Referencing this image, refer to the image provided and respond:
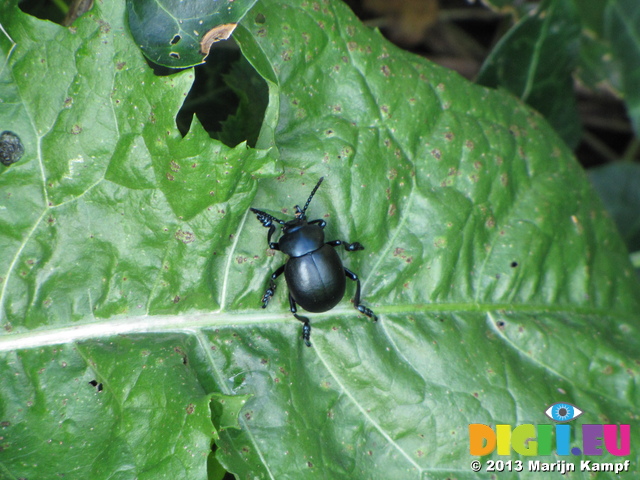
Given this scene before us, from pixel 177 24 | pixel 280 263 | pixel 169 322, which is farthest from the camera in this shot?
pixel 280 263

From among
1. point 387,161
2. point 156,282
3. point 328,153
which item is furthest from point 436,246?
point 156,282

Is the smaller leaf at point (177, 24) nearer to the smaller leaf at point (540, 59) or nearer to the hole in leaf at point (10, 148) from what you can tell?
the hole in leaf at point (10, 148)

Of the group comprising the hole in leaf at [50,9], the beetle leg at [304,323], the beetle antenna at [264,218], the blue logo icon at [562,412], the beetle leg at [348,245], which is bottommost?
the blue logo icon at [562,412]

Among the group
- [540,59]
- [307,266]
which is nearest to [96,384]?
[307,266]

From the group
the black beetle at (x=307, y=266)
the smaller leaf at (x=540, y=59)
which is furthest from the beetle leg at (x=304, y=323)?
the smaller leaf at (x=540, y=59)

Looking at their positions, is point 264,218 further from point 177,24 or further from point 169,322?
point 177,24

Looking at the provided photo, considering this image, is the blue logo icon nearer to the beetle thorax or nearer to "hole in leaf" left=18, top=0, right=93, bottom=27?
the beetle thorax

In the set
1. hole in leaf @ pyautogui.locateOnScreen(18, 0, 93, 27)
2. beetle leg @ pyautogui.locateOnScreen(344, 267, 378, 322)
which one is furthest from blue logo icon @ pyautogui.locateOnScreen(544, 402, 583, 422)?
hole in leaf @ pyautogui.locateOnScreen(18, 0, 93, 27)
